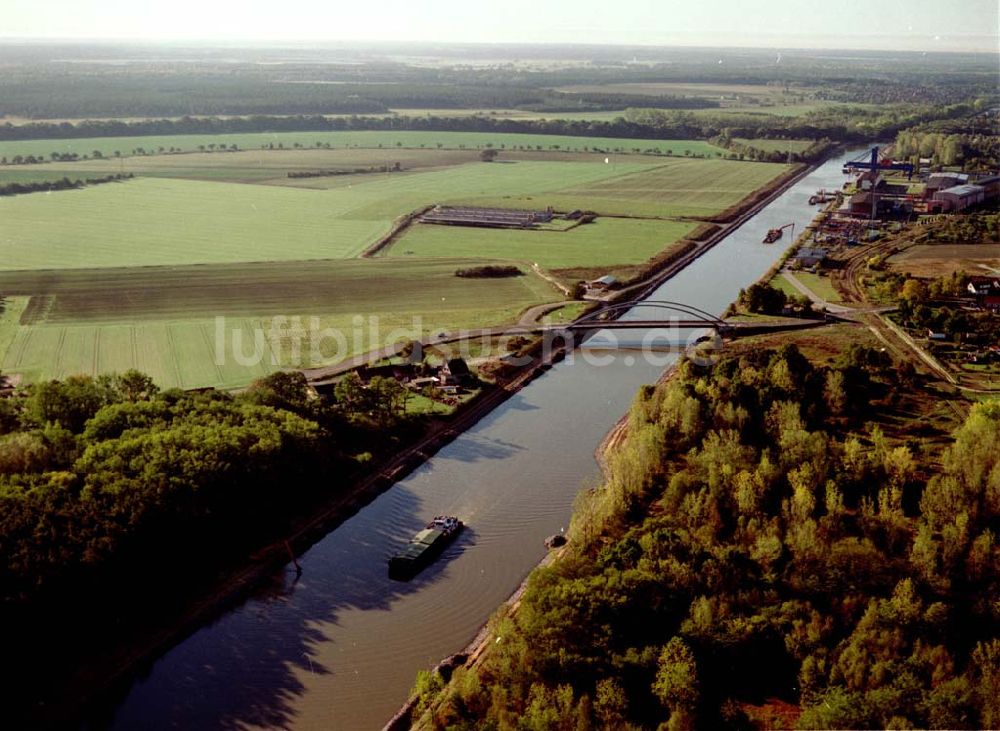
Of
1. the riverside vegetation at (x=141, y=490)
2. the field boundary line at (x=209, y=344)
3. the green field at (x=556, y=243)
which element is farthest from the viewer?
the green field at (x=556, y=243)

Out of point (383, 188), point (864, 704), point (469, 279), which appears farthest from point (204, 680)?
point (383, 188)

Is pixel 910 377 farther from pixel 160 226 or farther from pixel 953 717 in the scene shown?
pixel 160 226

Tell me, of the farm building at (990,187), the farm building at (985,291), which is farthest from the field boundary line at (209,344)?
the farm building at (990,187)

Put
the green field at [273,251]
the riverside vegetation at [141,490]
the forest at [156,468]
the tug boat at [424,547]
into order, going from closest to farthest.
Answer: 1. the riverside vegetation at [141,490]
2. the forest at [156,468]
3. the tug boat at [424,547]
4. the green field at [273,251]

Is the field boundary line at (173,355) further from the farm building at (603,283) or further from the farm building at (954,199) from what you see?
the farm building at (954,199)

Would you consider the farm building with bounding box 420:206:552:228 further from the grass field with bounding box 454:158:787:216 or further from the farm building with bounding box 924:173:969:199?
the farm building with bounding box 924:173:969:199

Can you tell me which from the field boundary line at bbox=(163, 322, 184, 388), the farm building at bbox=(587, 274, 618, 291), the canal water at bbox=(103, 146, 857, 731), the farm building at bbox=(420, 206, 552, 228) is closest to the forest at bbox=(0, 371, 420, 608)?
the canal water at bbox=(103, 146, 857, 731)

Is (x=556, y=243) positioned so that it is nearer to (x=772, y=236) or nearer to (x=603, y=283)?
(x=603, y=283)
